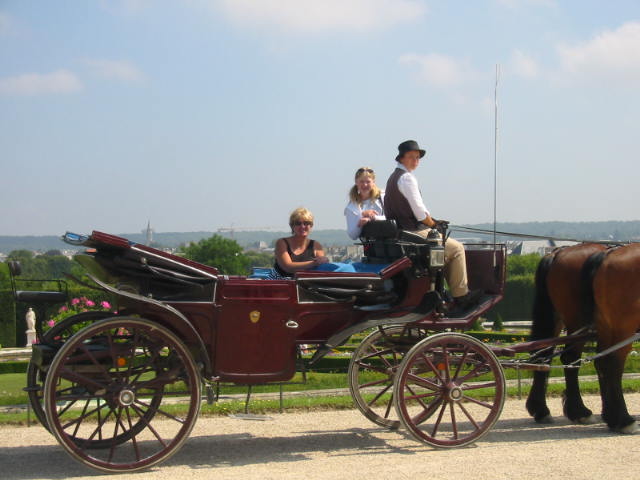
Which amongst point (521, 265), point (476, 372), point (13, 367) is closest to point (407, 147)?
point (476, 372)

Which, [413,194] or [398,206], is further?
[398,206]

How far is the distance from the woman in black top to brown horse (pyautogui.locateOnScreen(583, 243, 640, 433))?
2.97 m

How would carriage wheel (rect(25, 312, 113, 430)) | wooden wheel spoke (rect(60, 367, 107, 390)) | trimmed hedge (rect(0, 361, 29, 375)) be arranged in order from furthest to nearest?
trimmed hedge (rect(0, 361, 29, 375))
carriage wheel (rect(25, 312, 113, 430))
wooden wheel spoke (rect(60, 367, 107, 390))

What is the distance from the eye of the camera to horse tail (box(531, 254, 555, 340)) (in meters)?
9.50

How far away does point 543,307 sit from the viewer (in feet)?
31.4

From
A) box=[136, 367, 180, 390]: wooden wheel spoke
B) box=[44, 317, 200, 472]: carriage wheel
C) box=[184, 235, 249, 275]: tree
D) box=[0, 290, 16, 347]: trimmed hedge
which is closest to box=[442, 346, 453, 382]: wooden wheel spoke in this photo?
box=[44, 317, 200, 472]: carriage wheel

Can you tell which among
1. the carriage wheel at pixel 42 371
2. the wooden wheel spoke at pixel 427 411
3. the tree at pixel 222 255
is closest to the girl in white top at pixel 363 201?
the wooden wheel spoke at pixel 427 411

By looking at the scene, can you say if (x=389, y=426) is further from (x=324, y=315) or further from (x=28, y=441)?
(x=28, y=441)

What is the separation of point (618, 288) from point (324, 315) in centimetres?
322

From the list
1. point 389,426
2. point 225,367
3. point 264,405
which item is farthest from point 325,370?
point 225,367

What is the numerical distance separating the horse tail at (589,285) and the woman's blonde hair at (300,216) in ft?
10.1

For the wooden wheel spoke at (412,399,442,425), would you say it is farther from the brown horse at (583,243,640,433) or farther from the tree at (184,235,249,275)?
the tree at (184,235,249,275)

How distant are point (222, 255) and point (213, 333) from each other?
364 ft

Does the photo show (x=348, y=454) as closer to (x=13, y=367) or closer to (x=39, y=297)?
(x=39, y=297)
